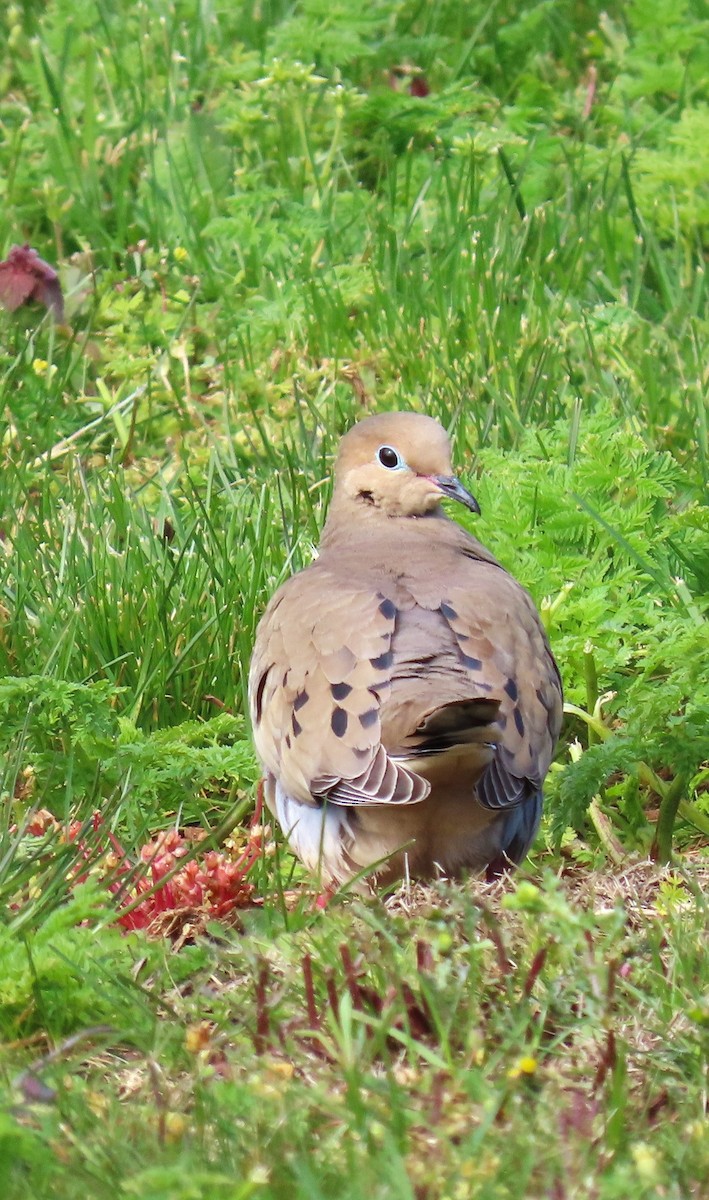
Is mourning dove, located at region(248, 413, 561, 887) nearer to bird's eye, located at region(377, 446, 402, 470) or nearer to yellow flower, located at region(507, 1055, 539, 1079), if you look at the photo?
bird's eye, located at region(377, 446, 402, 470)

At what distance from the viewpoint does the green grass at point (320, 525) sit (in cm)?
310

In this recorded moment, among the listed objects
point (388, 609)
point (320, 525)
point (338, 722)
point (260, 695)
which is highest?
point (388, 609)

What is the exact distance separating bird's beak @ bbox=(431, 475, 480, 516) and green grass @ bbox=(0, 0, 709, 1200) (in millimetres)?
181

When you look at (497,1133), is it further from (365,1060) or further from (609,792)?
(609,792)

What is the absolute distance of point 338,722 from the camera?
13.3 feet

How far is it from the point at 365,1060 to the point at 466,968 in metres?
0.35

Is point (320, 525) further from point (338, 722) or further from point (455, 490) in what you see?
point (338, 722)

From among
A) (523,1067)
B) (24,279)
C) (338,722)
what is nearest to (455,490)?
(338,722)

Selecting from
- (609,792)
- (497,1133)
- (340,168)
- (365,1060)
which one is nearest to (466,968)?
(365,1060)

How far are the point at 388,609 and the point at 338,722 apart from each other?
1.13ft

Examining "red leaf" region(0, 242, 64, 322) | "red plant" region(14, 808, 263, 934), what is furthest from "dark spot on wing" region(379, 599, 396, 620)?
"red leaf" region(0, 242, 64, 322)

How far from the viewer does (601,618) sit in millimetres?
4805

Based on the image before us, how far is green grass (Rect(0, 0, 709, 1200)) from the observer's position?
10.2ft

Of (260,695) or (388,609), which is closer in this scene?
(388,609)
